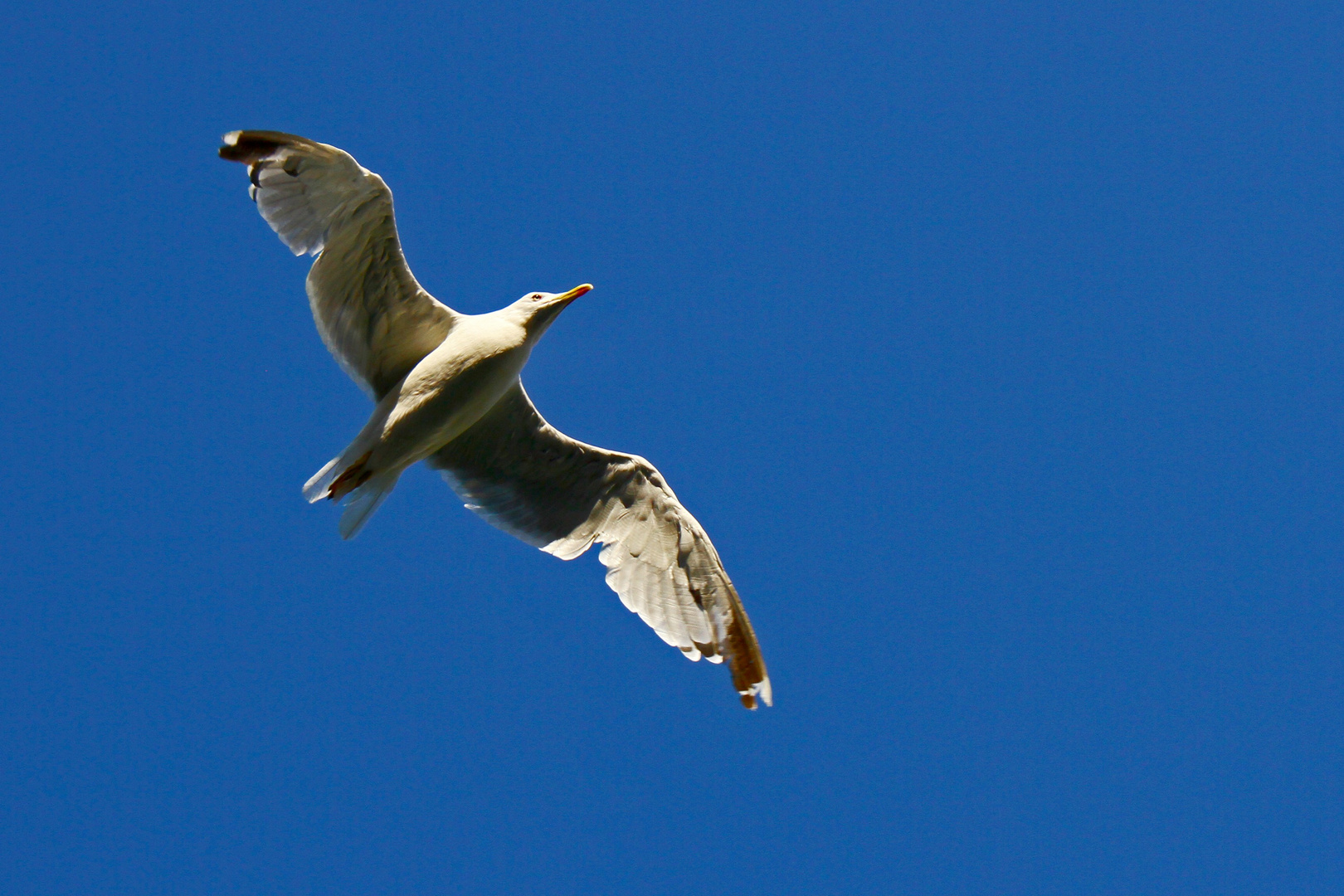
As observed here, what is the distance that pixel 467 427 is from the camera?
8.27 m

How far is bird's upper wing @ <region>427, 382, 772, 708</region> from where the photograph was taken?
27.7ft

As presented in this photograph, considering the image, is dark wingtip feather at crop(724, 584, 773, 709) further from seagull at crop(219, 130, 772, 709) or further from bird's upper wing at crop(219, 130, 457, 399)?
bird's upper wing at crop(219, 130, 457, 399)

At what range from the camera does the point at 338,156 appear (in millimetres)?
7211

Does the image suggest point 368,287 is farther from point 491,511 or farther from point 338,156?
point 491,511

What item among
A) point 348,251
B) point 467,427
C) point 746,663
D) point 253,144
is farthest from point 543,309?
point 746,663

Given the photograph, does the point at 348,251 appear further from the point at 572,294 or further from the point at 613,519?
the point at 613,519

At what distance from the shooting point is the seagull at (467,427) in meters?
7.33

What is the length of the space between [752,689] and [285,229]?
4.65 meters

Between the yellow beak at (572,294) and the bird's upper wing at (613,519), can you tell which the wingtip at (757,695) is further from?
the yellow beak at (572,294)

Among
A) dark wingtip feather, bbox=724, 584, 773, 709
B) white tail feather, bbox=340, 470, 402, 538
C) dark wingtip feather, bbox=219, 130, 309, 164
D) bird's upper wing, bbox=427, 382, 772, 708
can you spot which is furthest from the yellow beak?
dark wingtip feather, bbox=724, 584, 773, 709

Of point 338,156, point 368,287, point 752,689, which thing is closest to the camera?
point 338,156

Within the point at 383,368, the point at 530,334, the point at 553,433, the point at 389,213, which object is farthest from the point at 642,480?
the point at 389,213

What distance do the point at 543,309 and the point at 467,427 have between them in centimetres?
105

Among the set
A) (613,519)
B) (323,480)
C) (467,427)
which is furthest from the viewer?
(613,519)
